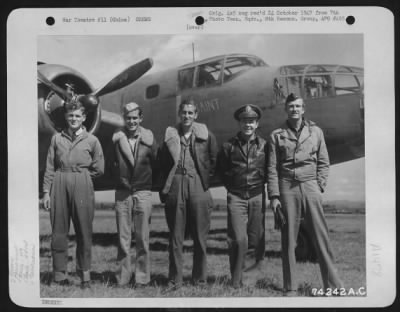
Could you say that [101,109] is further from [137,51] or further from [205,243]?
[205,243]

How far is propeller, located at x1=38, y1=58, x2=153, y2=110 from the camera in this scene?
18.2ft

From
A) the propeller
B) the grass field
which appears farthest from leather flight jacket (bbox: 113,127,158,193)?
the propeller

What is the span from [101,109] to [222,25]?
5.91 feet

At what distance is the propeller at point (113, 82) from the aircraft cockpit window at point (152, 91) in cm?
26

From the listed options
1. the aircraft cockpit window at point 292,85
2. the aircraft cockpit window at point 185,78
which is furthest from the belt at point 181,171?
the aircraft cockpit window at point 292,85

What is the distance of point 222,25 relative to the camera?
5367 millimetres

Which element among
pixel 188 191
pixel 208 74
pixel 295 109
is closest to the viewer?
pixel 188 191

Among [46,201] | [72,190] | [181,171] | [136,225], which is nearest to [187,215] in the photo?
[181,171]

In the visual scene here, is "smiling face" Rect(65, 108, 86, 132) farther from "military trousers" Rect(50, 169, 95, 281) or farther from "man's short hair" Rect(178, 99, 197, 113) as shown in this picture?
"man's short hair" Rect(178, 99, 197, 113)

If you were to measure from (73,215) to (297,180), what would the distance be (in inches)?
100

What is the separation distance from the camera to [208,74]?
18.7 feet

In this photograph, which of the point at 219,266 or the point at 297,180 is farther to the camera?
the point at 219,266

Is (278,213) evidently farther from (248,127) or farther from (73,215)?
(73,215)

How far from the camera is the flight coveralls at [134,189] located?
523cm
